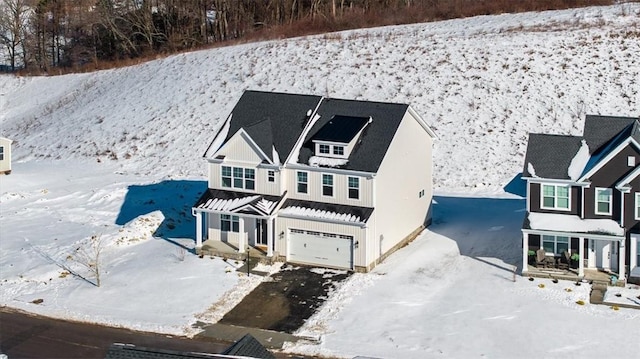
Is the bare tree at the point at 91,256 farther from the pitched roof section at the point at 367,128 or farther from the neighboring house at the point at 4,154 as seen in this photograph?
the neighboring house at the point at 4,154

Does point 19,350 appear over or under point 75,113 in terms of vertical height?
under

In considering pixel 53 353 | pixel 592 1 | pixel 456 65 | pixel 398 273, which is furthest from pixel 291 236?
pixel 592 1

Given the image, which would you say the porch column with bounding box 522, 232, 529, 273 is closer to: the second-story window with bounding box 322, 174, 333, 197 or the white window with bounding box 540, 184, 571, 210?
the white window with bounding box 540, 184, 571, 210

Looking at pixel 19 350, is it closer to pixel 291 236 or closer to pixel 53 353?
pixel 53 353

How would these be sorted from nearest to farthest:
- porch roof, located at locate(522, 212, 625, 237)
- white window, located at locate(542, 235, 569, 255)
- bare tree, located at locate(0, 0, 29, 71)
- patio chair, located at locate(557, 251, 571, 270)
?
porch roof, located at locate(522, 212, 625, 237), patio chair, located at locate(557, 251, 571, 270), white window, located at locate(542, 235, 569, 255), bare tree, located at locate(0, 0, 29, 71)

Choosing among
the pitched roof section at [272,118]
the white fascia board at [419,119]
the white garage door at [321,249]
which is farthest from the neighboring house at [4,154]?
the white fascia board at [419,119]

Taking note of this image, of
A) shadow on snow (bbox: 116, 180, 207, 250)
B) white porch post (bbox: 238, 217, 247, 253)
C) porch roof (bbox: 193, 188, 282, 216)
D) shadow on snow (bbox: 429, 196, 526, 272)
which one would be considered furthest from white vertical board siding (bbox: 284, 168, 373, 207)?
shadow on snow (bbox: 116, 180, 207, 250)
